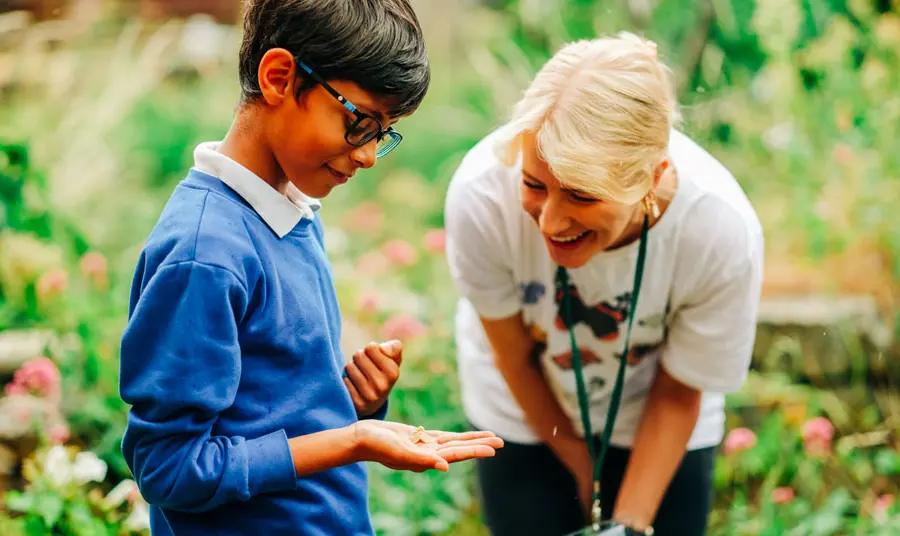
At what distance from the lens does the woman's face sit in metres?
1.71

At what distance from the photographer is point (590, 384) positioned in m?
2.19

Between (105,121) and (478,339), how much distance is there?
2789mm

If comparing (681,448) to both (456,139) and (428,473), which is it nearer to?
(428,473)

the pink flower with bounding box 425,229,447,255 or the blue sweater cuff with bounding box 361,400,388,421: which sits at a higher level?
the blue sweater cuff with bounding box 361,400,388,421

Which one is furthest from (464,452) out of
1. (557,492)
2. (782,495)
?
(782,495)

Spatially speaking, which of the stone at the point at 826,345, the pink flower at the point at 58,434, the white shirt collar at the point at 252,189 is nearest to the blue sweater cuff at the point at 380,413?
the white shirt collar at the point at 252,189

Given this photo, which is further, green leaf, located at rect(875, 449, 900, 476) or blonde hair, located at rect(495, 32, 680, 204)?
green leaf, located at rect(875, 449, 900, 476)

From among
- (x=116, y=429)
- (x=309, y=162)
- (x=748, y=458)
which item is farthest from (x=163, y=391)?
(x=748, y=458)

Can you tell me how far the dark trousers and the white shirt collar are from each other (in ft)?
3.66

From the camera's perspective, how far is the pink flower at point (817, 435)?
2924 mm

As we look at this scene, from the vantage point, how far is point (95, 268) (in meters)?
3.26

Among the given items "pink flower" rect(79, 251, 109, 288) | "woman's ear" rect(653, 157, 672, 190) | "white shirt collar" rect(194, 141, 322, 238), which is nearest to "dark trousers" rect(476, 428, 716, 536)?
"woman's ear" rect(653, 157, 672, 190)

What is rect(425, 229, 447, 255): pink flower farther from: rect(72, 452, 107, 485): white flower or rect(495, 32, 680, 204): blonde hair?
rect(495, 32, 680, 204): blonde hair

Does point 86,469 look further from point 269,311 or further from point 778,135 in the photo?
point 778,135
